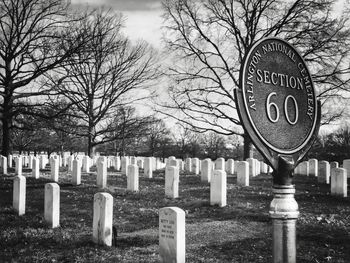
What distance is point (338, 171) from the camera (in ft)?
38.6

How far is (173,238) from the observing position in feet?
17.8

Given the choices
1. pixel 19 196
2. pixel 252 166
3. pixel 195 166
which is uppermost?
pixel 252 166

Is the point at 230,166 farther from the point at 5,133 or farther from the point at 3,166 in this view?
the point at 5,133

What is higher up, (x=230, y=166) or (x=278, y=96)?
(x=278, y=96)

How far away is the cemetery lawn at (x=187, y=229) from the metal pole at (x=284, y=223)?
127 inches

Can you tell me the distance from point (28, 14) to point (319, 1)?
570 inches

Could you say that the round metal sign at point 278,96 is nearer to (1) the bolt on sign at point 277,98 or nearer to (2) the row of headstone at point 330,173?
(1) the bolt on sign at point 277,98

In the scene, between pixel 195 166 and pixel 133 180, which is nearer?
pixel 133 180

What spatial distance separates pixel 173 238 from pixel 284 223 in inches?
121

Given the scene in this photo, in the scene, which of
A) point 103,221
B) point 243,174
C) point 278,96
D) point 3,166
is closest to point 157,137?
point 3,166

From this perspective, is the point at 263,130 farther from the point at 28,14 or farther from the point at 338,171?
the point at 28,14

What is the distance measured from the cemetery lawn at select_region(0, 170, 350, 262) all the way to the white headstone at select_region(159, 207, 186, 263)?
0.35 metres

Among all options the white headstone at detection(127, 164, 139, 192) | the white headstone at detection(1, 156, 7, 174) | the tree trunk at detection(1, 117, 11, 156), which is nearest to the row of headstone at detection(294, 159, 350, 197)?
the white headstone at detection(127, 164, 139, 192)

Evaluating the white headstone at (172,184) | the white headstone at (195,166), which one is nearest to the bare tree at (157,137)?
the white headstone at (195,166)
